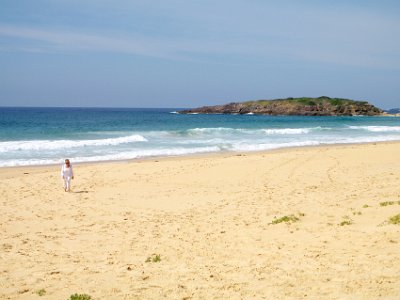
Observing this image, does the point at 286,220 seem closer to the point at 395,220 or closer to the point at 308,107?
the point at 395,220

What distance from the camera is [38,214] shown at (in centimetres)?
1107

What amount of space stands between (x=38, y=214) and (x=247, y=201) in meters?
5.41

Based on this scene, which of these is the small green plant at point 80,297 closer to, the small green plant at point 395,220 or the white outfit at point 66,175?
the small green plant at point 395,220

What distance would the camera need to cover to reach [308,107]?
109 metres

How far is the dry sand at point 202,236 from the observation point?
6000mm

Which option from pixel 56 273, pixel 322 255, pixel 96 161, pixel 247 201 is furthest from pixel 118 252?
pixel 96 161

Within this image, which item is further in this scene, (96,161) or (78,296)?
(96,161)

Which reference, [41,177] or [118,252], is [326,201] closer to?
[118,252]

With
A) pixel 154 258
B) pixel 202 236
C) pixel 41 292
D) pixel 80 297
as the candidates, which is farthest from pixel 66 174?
pixel 80 297

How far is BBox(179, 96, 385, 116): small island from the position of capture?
4188 inches

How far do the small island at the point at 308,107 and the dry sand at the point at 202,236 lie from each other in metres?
92.9

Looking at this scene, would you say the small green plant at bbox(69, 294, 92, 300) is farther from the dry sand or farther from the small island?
the small island

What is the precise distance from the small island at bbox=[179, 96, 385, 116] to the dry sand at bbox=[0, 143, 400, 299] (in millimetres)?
92863

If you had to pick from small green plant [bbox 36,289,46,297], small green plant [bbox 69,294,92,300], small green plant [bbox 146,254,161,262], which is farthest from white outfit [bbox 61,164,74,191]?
small green plant [bbox 69,294,92,300]
